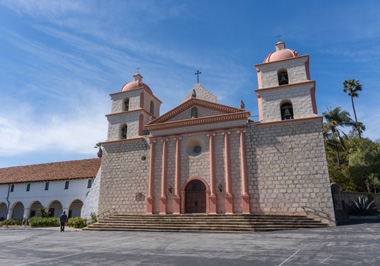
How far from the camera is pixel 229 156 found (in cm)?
1864

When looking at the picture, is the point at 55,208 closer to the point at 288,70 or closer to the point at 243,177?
the point at 243,177

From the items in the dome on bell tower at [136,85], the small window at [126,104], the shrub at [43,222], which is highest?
the dome on bell tower at [136,85]

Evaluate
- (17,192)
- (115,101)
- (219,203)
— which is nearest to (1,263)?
(219,203)

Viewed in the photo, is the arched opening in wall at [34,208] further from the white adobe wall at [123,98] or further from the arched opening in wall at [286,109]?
the arched opening in wall at [286,109]

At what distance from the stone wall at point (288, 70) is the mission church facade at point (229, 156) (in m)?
0.07

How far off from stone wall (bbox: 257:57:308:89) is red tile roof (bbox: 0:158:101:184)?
18754 millimetres

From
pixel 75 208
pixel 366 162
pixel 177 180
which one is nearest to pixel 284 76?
pixel 177 180

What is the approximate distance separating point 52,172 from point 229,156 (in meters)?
21.4

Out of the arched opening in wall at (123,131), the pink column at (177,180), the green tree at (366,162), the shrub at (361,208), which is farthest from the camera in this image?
the green tree at (366,162)

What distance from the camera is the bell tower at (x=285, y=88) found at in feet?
59.6

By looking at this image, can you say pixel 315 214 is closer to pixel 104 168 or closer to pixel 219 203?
pixel 219 203

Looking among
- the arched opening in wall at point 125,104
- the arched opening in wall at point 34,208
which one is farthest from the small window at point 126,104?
the arched opening in wall at point 34,208

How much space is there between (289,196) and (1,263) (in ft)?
49.0

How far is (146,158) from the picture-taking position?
2134 cm
